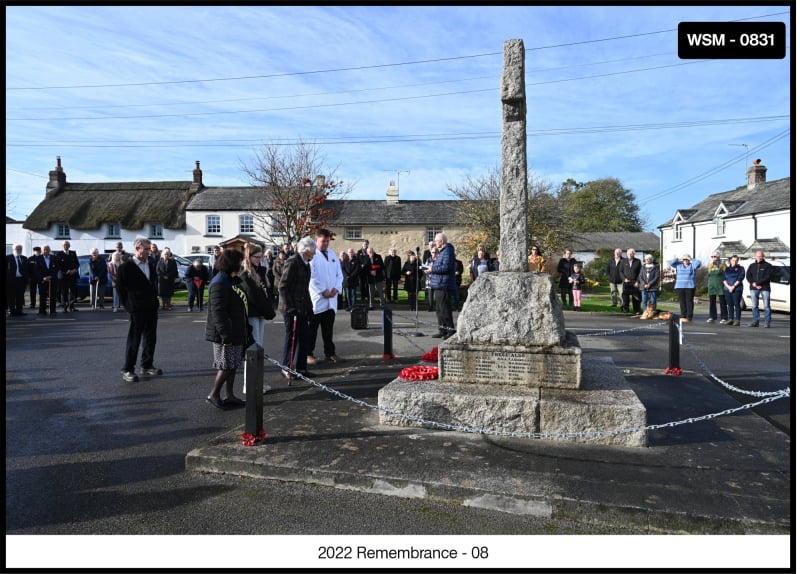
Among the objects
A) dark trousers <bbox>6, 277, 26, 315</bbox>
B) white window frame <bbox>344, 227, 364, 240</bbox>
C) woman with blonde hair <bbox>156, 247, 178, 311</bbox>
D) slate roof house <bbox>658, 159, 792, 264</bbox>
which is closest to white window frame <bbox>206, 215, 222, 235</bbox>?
white window frame <bbox>344, 227, 364, 240</bbox>

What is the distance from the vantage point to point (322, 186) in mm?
33344

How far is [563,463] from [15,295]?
17.1 metres

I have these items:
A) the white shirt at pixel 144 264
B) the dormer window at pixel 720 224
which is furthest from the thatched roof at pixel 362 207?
the white shirt at pixel 144 264

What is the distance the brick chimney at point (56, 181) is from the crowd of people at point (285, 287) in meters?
34.7

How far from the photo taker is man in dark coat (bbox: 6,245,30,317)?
1541 centimetres

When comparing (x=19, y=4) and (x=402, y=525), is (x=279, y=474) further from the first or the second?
(x=19, y=4)

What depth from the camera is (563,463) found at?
443cm

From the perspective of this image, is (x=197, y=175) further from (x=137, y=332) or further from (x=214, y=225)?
(x=137, y=332)

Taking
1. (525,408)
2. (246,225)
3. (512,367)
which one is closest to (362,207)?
(246,225)

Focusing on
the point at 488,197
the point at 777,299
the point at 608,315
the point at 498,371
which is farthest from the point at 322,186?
the point at 498,371

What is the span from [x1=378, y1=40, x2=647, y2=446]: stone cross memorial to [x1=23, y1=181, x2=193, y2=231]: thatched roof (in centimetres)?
4120

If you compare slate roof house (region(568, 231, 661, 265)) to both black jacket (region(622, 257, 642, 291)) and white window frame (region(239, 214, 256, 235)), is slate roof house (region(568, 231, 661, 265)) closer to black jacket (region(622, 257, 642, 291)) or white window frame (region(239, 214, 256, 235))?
white window frame (region(239, 214, 256, 235))

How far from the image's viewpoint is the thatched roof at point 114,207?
43375 mm

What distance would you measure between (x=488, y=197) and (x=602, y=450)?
29244 millimetres
